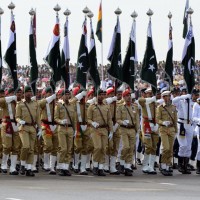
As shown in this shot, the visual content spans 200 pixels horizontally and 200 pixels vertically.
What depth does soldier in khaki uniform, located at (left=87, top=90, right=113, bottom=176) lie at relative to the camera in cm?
2117

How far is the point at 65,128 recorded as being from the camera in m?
21.1

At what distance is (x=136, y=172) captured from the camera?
74.2 feet

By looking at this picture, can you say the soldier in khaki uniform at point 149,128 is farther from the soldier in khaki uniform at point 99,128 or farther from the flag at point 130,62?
the flag at point 130,62

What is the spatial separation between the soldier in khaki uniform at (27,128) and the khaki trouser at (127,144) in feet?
6.72

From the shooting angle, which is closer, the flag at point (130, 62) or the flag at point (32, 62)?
the flag at point (32, 62)

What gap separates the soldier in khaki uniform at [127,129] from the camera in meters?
21.5

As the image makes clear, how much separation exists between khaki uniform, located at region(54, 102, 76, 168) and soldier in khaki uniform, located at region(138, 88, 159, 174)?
5.56 ft

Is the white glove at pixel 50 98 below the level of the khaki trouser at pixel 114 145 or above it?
above

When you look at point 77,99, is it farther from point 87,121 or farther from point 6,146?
point 6,146

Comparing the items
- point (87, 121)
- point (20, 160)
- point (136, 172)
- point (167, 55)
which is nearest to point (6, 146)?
point (20, 160)

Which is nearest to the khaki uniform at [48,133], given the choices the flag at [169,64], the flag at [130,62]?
the flag at [130,62]

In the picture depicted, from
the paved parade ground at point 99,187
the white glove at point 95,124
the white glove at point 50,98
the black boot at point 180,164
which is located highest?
the white glove at point 50,98

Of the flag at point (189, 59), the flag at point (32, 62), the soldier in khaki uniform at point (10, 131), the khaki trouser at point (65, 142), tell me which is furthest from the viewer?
the flag at point (189, 59)

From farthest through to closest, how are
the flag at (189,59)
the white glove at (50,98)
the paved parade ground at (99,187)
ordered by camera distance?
the flag at (189,59), the white glove at (50,98), the paved parade ground at (99,187)
